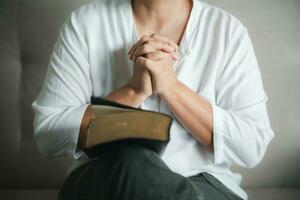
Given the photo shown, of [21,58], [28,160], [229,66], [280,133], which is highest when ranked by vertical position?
[229,66]

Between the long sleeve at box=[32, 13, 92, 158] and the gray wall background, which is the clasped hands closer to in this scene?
the long sleeve at box=[32, 13, 92, 158]

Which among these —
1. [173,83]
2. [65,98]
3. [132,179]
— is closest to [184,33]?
[173,83]

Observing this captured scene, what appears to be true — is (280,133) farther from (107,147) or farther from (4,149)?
(4,149)

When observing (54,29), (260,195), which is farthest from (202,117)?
(54,29)

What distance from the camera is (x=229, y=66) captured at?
0.94m

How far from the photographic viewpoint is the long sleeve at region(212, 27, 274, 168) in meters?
0.89

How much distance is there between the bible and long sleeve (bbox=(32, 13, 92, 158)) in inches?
7.1

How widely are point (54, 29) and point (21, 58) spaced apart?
0.42 feet

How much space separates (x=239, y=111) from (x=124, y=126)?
0.34 m

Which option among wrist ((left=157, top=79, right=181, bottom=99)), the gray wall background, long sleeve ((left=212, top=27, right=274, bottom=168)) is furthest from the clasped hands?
the gray wall background

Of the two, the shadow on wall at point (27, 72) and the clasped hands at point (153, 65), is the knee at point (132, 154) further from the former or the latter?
the shadow on wall at point (27, 72)

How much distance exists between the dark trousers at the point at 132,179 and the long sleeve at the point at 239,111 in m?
0.23

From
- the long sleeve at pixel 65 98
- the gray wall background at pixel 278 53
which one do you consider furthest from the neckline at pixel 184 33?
the gray wall background at pixel 278 53

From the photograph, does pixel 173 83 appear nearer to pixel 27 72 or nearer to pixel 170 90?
pixel 170 90
